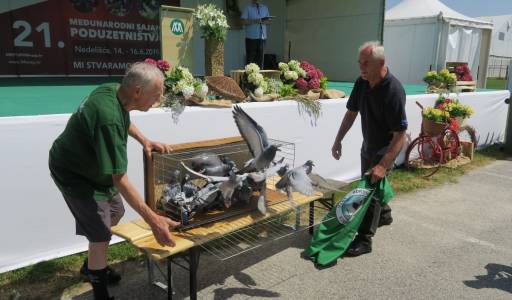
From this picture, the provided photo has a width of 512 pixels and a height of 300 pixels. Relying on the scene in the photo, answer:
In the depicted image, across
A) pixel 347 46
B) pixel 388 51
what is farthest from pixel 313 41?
pixel 388 51

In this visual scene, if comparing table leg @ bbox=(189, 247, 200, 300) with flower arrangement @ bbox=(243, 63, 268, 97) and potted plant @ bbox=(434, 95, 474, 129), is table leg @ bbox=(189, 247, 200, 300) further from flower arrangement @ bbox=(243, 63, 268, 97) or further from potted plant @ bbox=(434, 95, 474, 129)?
potted plant @ bbox=(434, 95, 474, 129)

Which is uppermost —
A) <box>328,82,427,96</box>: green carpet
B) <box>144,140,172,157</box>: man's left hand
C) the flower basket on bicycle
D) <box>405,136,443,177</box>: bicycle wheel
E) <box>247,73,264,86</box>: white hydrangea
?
<box>247,73,264,86</box>: white hydrangea

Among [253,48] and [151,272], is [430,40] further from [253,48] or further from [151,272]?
[151,272]

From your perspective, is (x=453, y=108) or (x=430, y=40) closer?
(x=453, y=108)

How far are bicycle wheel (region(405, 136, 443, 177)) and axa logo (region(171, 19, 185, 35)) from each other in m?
3.78

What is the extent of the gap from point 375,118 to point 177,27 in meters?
2.64

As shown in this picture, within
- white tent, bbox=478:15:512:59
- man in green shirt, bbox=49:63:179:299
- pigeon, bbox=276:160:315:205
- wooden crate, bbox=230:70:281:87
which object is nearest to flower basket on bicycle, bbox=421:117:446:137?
wooden crate, bbox=230:70:281:87

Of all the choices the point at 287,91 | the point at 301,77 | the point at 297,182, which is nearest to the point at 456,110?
the point at 301,77

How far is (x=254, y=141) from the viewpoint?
2760mm

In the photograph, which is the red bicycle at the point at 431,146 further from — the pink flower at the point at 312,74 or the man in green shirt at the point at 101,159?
the man in green shirt at the point at 101,159

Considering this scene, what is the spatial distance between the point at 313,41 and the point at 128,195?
9.65 metres

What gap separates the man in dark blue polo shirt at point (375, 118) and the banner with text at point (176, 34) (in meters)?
2.18

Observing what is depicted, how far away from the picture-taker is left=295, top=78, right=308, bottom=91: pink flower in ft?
16.8

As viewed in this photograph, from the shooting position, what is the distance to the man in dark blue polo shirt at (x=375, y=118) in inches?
126
